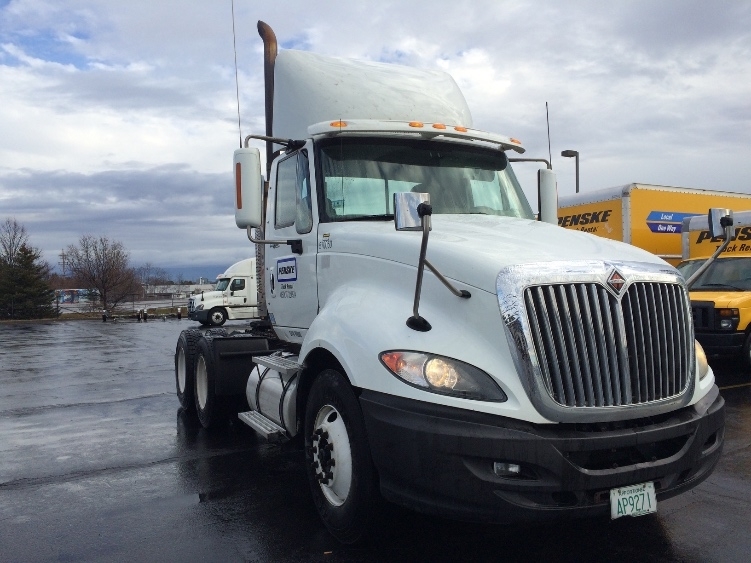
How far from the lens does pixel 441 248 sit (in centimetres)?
411

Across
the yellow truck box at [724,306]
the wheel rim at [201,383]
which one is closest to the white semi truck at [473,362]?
the wheel rim at [201,383]

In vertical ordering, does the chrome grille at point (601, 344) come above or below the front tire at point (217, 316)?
above

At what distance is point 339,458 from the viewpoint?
4.09m

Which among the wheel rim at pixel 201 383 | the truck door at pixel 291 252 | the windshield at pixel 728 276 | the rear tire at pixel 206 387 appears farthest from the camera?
Result: the windshield at pixel 728 276

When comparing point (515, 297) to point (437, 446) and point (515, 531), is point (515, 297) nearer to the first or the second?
point (437, 446)

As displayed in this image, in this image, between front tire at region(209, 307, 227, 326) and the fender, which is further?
front tire at region(209, 307, 227, 326)

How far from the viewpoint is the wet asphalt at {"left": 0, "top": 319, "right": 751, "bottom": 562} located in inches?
161

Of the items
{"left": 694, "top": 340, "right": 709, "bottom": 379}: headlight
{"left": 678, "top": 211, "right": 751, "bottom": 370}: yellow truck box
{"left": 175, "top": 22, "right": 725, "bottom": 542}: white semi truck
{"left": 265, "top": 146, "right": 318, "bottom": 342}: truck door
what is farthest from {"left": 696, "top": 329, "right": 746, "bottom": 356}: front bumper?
{"left": 265, "top": 146, "right": 318, "bottom": 342}: truck door

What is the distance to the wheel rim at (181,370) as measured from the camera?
8484mm

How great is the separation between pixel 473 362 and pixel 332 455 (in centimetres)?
117

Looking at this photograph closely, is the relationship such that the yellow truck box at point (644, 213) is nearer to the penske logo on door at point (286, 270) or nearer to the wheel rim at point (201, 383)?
the wheel rim at point (201, 383)

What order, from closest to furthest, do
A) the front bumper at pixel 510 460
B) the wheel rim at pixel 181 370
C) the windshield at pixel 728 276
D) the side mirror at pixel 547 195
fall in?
the front bumper at pixel 510 460 < the side mirror at pixel 547 195 < the wheel rim at pixel 181 370 < the windshield at pixel 728 276

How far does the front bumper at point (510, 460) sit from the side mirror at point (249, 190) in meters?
2.26

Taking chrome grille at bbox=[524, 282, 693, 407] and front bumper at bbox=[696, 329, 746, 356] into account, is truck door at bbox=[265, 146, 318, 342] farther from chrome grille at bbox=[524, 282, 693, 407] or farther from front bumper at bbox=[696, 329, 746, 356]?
front bumper at bbox=[696, 329, 746, 356]
